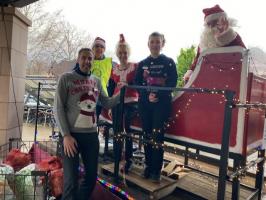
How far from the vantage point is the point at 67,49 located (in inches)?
955

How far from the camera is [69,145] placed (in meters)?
2.39

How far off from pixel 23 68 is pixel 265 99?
394 cm

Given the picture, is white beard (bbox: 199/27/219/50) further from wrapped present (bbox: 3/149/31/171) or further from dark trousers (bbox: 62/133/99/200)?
wrapped present (bbox: 3/149/31/171)

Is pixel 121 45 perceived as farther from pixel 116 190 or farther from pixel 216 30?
pixel 116 190

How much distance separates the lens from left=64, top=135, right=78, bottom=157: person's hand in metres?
2.39

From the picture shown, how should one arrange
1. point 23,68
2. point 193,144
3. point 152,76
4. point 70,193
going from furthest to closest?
1. point 23,68
2. point 152,76
3. point 193,144
4. point 70,193

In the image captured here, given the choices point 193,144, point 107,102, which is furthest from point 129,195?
point 107,102

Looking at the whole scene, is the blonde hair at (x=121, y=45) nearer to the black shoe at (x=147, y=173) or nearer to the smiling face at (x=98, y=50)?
the smiling face at (x=98, y=50)

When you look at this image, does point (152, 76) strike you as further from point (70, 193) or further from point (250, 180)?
point (250, 180)

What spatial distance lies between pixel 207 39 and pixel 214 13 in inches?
10.9

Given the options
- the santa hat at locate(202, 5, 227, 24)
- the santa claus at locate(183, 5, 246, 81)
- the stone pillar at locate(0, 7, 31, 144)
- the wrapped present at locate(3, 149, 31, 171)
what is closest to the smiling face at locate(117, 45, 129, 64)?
the santa claus at locate(183, 5, 246, 81)

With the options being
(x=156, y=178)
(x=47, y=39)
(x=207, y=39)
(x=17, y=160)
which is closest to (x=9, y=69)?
(x=17, y=160)

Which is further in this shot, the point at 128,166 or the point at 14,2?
the point at 14,2

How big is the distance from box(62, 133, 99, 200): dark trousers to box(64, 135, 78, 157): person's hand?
61mm
